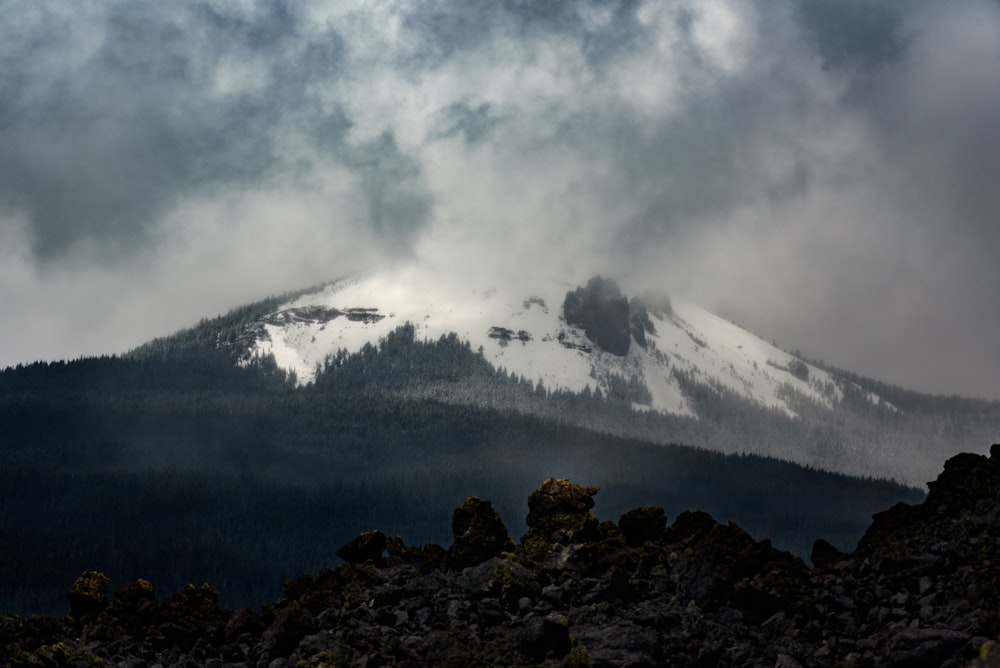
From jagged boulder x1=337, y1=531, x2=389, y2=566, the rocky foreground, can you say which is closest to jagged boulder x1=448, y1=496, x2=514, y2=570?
the rocky foreground

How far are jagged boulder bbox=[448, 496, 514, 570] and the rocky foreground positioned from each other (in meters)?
0.08

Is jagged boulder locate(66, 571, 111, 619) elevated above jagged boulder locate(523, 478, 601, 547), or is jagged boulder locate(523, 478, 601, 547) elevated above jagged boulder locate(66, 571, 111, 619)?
jagged boulder locate(523, 478, 601, 547)

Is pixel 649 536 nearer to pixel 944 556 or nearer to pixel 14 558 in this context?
pixel 944 556

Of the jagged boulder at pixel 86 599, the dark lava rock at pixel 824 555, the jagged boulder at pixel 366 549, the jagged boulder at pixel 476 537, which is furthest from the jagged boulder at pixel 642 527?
the jagged boulder at pixel 86 599

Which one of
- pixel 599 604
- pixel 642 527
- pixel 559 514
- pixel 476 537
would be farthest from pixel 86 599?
pixel 642 527

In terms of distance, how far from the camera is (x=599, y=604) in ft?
131

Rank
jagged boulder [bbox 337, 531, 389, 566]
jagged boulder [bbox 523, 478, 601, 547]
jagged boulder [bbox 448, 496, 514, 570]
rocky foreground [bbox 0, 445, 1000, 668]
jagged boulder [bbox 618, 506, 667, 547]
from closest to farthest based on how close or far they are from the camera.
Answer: rocky foreground [bbox 0, 445, 1000, 668] < jagged boulder [bbox 618, 506, 667, 547] < jagged boulder [bbox 523, 478, 601, 547] < jagged boulder [bbox 448, 496, 514, 570] < jagged boulder [bbox 337, 531, 389, 566]

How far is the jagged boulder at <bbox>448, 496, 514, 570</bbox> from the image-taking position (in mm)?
47844

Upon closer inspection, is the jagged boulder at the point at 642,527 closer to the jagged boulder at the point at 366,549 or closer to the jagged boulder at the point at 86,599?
the jagged boulder at the point at 366,549

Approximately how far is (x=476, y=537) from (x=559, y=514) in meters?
4.12

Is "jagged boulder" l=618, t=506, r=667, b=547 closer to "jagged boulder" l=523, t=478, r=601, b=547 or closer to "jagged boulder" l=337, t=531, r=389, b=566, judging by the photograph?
"jagged boulder" l=523, t=478, r=601, b=547

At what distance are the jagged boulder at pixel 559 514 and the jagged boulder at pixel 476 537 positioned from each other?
1357mm

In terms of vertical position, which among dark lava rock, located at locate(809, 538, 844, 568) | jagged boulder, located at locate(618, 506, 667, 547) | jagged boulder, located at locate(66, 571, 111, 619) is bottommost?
jagged boulder, located at locate(66, 571, 111, 619)

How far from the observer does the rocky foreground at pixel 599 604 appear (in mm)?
35094
